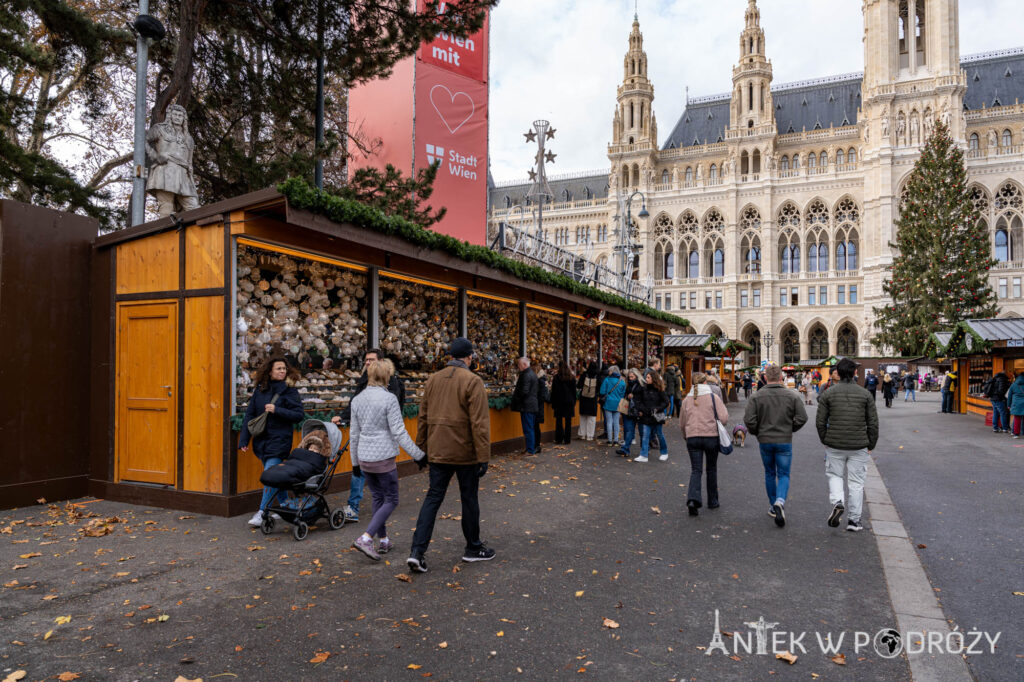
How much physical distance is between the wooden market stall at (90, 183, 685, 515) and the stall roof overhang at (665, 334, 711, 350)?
746 inches

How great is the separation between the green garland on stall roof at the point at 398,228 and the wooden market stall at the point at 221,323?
0.09 feet

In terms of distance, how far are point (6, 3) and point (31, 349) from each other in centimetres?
501

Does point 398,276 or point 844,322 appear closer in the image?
point 398,276

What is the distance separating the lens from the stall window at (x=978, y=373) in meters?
21.9

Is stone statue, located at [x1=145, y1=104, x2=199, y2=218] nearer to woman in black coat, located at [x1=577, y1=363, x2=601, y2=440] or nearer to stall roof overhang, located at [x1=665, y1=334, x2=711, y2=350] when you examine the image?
woman in black coat, located at [x1=577, y1=363, x2=601, y2=440]

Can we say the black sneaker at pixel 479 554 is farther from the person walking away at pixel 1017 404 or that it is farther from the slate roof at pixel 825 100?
the slate roof at pixel 825 100

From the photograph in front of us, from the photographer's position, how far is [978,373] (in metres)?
23.8

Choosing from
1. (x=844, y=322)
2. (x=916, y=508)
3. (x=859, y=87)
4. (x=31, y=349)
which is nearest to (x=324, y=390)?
(x=31, y=349)

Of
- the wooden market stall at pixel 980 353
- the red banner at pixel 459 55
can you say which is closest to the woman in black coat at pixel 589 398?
the red banner at pixel 459 55

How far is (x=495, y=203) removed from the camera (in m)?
101

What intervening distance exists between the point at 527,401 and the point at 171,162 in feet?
22.3

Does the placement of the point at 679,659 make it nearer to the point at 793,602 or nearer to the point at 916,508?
the point at 793,602

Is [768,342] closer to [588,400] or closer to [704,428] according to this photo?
[588,400]

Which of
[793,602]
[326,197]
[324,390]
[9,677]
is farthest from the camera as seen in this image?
[324,390]
